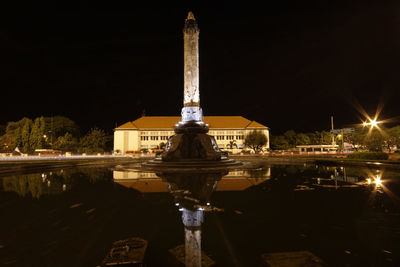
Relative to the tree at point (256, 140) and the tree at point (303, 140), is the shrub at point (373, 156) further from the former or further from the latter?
the tree at point (303, 140)

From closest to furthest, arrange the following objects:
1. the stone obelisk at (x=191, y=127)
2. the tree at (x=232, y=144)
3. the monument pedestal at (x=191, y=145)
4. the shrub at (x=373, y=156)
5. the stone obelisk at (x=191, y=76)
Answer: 1. the monument pedestal at (x=191, y=145)
2. the stone obelisk at (x=191, y=127)
3. the shrub at (x=373, y=156)
4. the stone obelisk at (x=191, y=76)
5. the tree at (x=232, y=144)

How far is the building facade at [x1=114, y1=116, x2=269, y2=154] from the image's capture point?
6711 centimetres

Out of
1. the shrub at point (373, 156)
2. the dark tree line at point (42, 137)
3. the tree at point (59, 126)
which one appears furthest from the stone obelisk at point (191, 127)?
the tree at point (59, 126)

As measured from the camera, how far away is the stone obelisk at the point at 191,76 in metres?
22.6

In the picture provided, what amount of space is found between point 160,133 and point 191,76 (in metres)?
48.4

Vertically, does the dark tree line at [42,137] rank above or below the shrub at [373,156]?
above

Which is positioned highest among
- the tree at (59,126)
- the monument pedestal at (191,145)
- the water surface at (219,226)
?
the tree at (59,126)

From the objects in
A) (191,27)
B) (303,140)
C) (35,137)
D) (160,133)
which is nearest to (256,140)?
(303,140)

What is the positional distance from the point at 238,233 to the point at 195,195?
3.67 meters

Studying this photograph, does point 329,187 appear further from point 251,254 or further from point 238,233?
point 251,254

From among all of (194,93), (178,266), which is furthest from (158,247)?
(194,93)

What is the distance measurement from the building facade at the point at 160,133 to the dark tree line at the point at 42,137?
674cm

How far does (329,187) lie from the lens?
31.5ft

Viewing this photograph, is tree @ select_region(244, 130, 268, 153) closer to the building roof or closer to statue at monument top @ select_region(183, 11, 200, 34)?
the building roof
